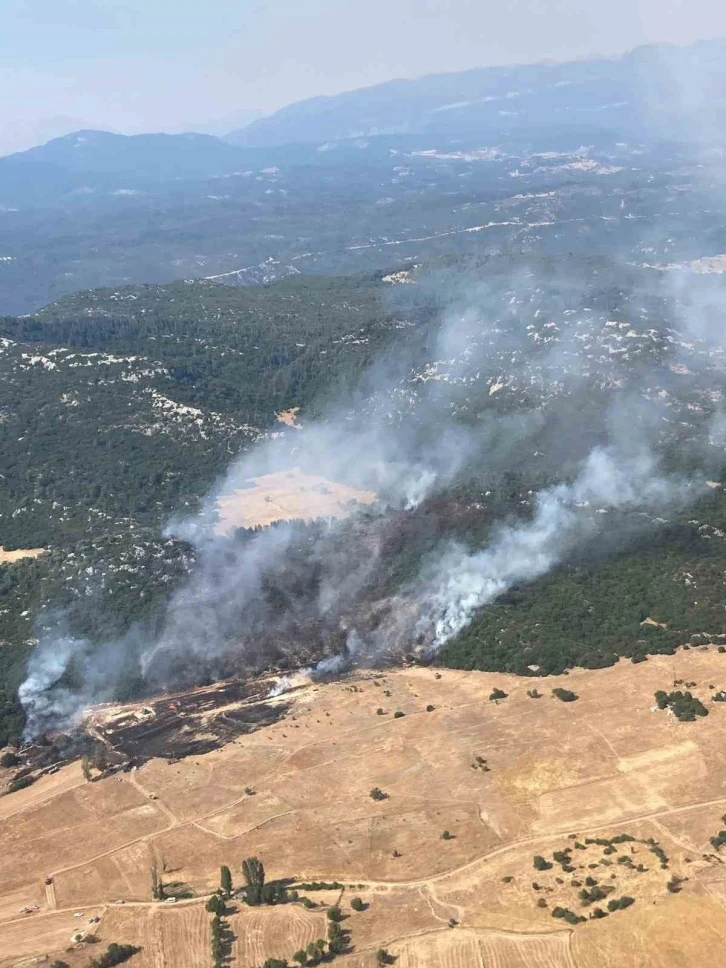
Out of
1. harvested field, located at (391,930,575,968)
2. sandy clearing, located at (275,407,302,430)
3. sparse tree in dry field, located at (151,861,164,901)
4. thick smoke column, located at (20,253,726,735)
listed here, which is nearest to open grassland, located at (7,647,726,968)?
harvested field, located at (391,930,575,968)

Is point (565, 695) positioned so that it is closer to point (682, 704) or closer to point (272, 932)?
point (682, 704)

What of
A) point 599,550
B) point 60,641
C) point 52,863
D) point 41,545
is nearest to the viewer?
point 52,863

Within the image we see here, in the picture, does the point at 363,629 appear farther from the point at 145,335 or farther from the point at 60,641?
the point at 145,335

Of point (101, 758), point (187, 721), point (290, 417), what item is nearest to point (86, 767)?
point (101, 758)

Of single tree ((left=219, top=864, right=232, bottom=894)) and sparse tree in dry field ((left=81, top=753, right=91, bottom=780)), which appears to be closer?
single tree ((left=219, top=864, right=232, bottom=894))

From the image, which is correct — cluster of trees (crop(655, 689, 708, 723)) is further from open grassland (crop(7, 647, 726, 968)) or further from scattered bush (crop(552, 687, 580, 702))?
scattered bush (crop(552, 687, 580, 702))

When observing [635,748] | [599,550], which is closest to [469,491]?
[599,550]
